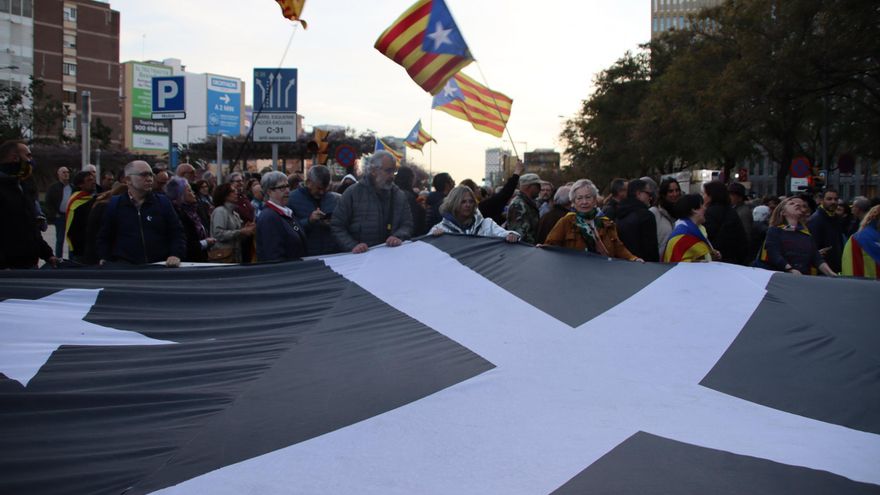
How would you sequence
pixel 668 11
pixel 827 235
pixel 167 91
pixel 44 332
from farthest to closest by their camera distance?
pixel 668 11 < pixel 167 91 < pixel 827 235 < pixel 44 332

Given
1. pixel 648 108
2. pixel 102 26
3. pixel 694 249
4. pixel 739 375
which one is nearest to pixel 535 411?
pixel 739 375

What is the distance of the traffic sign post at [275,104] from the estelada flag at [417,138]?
31.0ft

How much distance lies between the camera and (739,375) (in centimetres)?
399

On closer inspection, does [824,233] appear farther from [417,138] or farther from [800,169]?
[417,138]

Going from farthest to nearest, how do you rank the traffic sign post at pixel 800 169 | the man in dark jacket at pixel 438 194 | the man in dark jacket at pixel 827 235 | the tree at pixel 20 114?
the tree at pixel 20 114 < the traffic sign post at pixel 800 169 < the man in dark jacket at pixel 438 194 < the man in dark jacket at pixel 827 235

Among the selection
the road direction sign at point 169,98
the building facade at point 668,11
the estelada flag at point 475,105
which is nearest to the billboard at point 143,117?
the building facade at point 668,11

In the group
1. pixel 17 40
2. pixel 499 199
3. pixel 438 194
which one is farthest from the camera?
pixel 17 40

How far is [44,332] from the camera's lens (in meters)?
4.14

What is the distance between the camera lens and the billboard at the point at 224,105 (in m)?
97.9

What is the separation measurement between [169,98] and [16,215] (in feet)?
27.6

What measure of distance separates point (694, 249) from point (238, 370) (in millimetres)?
3537

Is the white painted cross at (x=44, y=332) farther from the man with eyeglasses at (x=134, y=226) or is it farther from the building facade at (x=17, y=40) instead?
the building facade at (x=17, y=40)

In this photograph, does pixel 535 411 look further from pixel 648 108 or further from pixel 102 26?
pixel 102 26

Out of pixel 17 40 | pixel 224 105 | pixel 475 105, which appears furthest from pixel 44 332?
pixel 224 105
